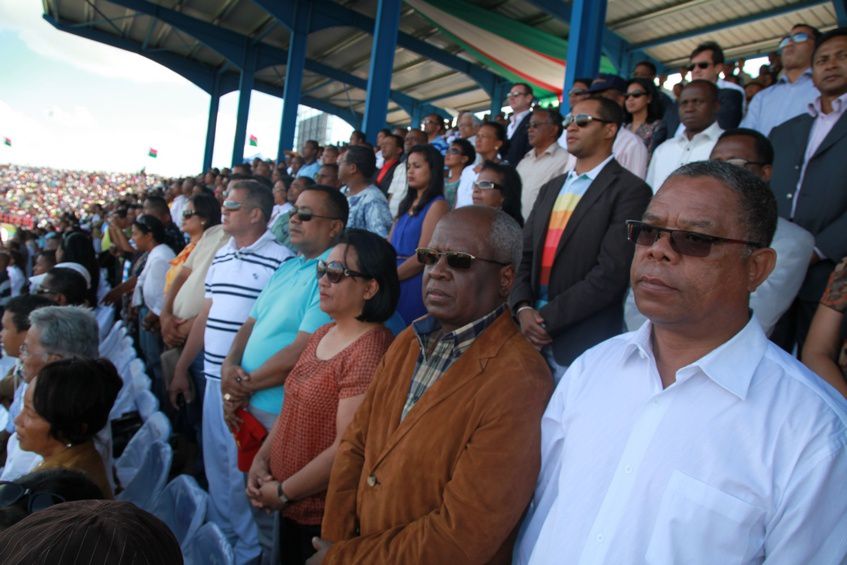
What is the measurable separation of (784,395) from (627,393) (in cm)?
32

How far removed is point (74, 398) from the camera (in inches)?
91.4

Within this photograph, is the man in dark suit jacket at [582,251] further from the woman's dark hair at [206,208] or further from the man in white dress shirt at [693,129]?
the woman's dark hair at [206,208]

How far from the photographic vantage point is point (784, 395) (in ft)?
3.94

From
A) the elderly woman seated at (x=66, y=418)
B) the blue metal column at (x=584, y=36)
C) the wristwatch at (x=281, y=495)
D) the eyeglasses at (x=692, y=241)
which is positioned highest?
the blue metal column at (x=584, y=36)

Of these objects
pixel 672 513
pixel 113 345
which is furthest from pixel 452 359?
pixel 113 345

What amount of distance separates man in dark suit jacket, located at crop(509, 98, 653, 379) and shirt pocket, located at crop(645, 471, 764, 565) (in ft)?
4.55

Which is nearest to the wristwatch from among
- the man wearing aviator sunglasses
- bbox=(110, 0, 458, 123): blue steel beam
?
the man wearing aviator sunglasses

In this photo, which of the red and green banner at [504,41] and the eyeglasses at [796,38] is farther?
the red and green banner at [504,41]

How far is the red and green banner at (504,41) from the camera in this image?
10781 mm

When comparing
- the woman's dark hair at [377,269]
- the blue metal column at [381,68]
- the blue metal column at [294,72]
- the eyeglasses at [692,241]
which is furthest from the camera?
the blue metal column at [294,72]

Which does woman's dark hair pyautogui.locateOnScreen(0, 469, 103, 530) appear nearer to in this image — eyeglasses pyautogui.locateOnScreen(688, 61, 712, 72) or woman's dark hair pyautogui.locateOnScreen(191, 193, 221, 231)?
woman's dark hair pyautogui.locateOnScreen(191, 193, 221, 231)

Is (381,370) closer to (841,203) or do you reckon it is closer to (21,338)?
(841,203)

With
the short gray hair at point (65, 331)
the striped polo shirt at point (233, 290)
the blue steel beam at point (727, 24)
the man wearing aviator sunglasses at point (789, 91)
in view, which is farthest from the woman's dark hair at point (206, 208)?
the blue steel beam at point (727, 24)

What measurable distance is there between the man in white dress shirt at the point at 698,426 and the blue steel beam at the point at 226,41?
16.9 meters
